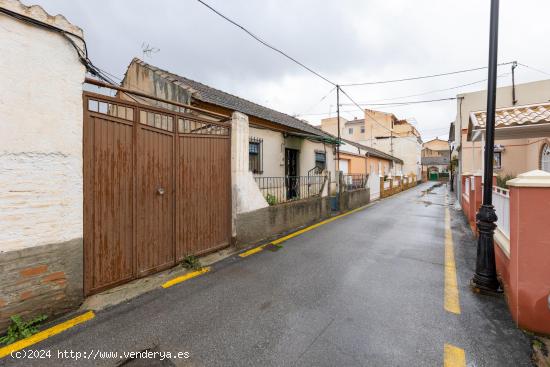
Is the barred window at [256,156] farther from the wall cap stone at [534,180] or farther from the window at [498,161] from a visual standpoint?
the window at [498,161]

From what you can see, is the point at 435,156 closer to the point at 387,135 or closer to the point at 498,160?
the point at 387,135

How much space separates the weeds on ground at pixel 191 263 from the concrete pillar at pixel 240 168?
3.85 ft

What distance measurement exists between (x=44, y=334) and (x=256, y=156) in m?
6.90

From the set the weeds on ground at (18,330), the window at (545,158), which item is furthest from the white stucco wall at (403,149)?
the weeds on ground at (18,330)

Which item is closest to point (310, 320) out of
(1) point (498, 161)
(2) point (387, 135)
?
(1) point (498, 161)

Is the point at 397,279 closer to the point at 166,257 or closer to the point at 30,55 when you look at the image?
the point at 166,257

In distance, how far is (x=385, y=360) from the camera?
213 cm

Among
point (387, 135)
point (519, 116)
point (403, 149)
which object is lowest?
point (519, 116)

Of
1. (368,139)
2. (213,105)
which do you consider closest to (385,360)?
(213,105)

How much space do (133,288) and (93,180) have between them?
Result: 1.66m

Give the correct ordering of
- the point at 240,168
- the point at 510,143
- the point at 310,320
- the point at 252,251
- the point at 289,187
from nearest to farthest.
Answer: the point at 310,320, the point at 252,251, the point at 240,168, the point at 289,187, the point at 510,143

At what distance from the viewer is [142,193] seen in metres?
3.71

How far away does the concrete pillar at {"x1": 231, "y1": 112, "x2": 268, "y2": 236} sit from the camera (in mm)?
5285

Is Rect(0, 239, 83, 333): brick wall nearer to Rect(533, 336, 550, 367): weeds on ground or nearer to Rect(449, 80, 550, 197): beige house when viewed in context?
Rect(533, 336, 550, 367): weeds on ground
